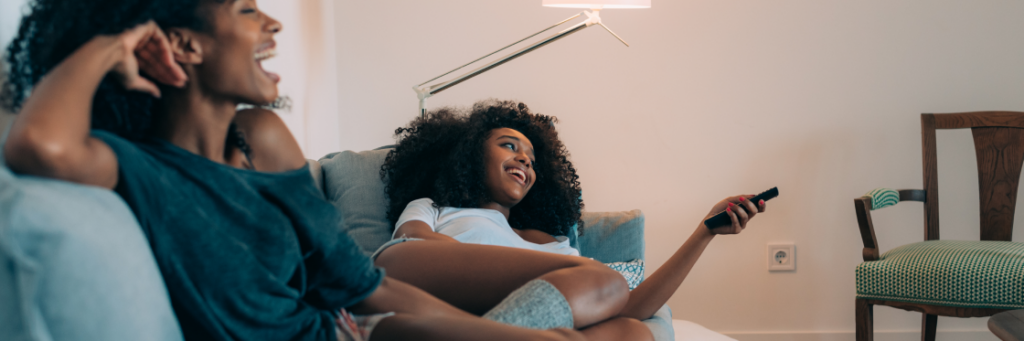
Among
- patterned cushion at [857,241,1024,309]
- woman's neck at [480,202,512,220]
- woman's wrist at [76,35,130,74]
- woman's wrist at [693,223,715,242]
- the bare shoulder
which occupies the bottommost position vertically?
patterned cushion at [857,241,1024,309]

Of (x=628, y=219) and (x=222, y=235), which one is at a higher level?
(x=222, y=235)

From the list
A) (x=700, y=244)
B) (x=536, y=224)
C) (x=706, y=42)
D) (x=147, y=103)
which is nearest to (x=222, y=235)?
(x=147, y=103)

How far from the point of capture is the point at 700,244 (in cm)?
133

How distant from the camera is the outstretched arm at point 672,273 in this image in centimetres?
127

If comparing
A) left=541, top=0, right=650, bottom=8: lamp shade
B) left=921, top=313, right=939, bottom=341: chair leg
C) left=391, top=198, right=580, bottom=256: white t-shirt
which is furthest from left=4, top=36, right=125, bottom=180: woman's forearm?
left=921, top=313, right=939, bottom=341: chair leg

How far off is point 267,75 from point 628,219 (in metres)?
1.15

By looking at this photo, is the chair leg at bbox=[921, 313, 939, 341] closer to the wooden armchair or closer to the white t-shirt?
the wooden armchair

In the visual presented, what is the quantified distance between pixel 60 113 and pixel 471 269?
64 cm

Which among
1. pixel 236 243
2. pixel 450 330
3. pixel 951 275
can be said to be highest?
pixel 236 243

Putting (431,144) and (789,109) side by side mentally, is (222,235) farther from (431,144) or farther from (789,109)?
(789,109)

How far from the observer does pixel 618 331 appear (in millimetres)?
965

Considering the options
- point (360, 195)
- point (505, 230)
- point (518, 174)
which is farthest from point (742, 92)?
point (360, 195)

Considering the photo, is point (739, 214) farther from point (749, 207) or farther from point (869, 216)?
point (869, 216)

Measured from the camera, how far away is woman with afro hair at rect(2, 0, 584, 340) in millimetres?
531
